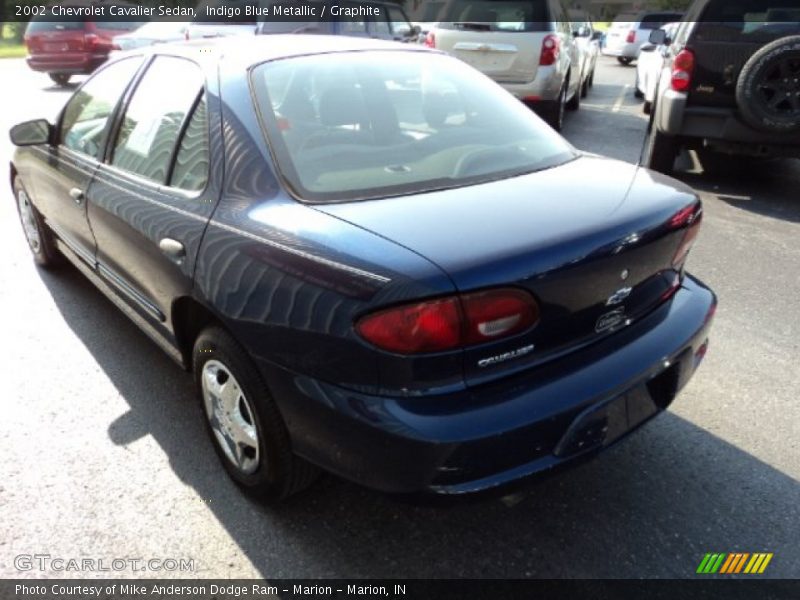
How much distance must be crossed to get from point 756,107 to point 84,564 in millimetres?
5589

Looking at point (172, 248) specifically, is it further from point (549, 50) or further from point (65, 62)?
point (65, 62)

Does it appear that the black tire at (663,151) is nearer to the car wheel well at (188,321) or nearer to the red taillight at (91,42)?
the car wheel well at (188,321)

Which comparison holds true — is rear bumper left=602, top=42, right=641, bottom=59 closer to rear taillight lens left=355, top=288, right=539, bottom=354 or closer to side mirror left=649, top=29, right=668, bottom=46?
side mirror left=649, top=29, right=668, bottom=46

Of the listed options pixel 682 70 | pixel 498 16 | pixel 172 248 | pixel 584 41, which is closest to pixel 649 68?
pixel 584 41

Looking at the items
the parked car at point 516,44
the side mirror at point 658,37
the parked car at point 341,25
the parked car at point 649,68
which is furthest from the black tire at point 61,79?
the side mirror at point 658,37

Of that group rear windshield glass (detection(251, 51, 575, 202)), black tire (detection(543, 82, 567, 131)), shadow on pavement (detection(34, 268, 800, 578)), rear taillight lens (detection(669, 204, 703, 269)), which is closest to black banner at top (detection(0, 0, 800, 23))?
black tire (detection(543, 82, 567, 131))

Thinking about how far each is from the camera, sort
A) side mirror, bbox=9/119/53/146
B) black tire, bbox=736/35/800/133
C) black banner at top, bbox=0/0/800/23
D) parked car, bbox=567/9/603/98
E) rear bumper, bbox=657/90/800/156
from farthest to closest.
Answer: parked car, bbox=567/9/603/98
black banner at top, bbox=0/0/800/23
rear bumper, bbox=657/90/800/156
black tire, bbox=736/35/800/133
side mirror, bbox=9/119/53/146

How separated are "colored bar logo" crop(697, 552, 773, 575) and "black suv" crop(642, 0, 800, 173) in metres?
4.30

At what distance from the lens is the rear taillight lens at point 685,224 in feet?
7.04

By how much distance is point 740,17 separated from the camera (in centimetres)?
557

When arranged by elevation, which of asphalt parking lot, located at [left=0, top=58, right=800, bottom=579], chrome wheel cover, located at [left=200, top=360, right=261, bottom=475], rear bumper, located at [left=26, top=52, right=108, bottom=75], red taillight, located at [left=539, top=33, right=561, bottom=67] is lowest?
rear bumper, located at [left=26, top=52, right=108, bottom=75]

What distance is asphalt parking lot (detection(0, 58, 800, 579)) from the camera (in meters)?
2.10

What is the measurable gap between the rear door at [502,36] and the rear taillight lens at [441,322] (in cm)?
688

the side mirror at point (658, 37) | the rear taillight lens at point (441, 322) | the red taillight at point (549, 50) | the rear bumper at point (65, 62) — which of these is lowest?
the rear bumper at point (65, 62)
